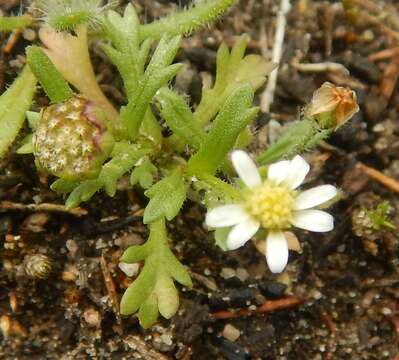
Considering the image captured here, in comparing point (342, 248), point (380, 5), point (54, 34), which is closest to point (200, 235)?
point (342, 248)

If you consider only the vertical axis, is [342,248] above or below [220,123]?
below

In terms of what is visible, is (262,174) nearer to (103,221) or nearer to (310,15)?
(103,221)

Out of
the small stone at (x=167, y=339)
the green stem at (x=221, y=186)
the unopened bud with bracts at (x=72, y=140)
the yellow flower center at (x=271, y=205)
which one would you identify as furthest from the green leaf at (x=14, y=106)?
the yellow flower center at (x=271, y=205)

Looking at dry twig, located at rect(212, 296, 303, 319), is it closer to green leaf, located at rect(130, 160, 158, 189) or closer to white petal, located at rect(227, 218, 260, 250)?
green leaf, located at rect(130, 160, 158, 189)

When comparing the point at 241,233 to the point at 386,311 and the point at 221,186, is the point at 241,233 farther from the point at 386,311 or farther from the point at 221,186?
the point at 386,311

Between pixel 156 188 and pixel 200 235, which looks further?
pixel 200 235
